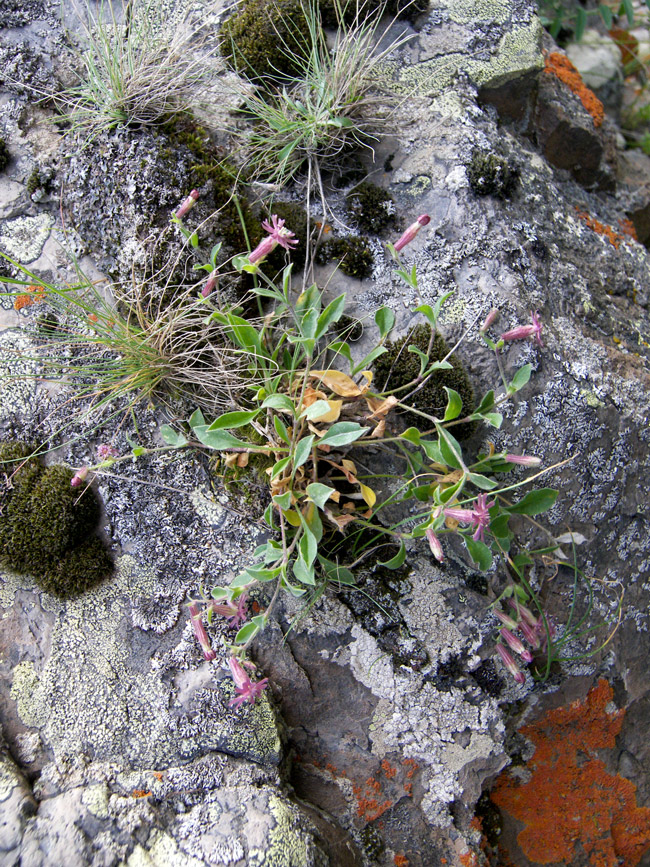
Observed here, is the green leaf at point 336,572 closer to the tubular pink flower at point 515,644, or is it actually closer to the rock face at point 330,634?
the rock face at point 330,634

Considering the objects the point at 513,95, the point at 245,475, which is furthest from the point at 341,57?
the point at 245,475

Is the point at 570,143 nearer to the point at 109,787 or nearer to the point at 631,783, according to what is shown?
the point at 631,783

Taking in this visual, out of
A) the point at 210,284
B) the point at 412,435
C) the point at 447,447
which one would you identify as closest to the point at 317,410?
the point at 412,435

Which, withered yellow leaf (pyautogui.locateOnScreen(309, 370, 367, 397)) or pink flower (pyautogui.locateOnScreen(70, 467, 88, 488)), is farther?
pink flower (pyautogui.locateOnScreen(70, 467, 88, 488))

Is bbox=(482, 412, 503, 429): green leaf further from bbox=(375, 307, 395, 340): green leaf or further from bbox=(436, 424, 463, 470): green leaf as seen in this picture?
bbox=(375, 307, 395, 340): green leaf

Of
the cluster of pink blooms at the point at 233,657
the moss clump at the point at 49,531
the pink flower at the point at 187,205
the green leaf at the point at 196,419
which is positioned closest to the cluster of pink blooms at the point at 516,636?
the cluster of pink blooms at the point at 233,657

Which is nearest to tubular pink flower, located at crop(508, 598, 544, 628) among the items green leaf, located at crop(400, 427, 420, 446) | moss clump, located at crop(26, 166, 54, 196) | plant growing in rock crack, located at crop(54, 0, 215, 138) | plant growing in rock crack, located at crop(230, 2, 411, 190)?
green leaf, located at crop(400, 427, 420, 446)
